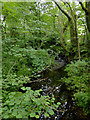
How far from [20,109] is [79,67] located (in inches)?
103

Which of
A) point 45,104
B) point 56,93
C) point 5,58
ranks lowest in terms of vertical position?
point 56,93

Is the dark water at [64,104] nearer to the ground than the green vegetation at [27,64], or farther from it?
nearer to the ground

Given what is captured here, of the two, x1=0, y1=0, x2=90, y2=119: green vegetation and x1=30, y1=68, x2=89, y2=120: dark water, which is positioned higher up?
x1=0, y1=0, x2=90, y2=119: green vegetation

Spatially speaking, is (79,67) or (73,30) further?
(73,30)

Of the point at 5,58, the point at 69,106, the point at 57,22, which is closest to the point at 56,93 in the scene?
the point at 69,106

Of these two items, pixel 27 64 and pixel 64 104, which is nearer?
pixel 64 104

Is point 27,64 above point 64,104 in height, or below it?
above

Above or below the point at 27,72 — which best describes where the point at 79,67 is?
above

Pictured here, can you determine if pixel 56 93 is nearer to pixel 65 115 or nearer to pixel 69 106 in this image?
pixel 69 106

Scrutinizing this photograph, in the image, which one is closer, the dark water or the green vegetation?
the green vegetation

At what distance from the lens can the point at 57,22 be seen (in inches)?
238

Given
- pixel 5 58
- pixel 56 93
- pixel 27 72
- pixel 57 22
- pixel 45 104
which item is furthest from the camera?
pixel 57 22

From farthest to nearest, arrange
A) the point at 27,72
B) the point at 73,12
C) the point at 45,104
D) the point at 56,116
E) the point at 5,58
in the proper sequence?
1. the point at 73,12
2. the point at 27,72
3. the point at 5,58
4. the point at 56,116
5. the point at 45,104

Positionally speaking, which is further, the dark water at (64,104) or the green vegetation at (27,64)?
the dark water at (64,104)
